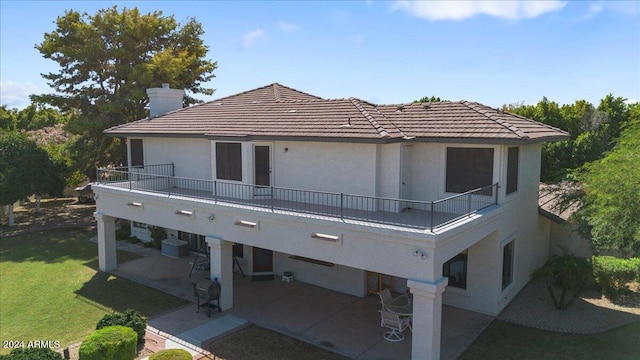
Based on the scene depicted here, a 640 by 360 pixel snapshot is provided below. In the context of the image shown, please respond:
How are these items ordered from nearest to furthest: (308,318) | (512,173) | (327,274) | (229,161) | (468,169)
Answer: (468,169) → (308,318) → (512,173) → (229,161) → (327,274)

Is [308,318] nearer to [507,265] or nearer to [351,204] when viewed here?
[351,204]

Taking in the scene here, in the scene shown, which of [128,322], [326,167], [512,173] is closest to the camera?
[128,322]

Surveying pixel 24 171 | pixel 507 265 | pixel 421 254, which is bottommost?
pixel 507 265

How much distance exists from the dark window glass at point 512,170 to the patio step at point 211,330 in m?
9.84

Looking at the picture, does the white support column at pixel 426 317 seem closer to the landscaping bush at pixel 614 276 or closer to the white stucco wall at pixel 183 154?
the landscaping bush at pixel 614 276

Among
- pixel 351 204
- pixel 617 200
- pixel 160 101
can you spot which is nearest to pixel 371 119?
pixel 351 204

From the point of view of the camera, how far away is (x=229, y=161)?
1650 cm

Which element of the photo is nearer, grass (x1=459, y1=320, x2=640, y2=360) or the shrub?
grass (x1=459, y1=320, x2=640, y2=360)

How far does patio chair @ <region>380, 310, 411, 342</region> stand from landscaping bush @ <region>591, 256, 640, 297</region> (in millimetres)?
8363

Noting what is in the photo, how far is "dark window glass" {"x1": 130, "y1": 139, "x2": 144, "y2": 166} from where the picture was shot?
2158 centimetres

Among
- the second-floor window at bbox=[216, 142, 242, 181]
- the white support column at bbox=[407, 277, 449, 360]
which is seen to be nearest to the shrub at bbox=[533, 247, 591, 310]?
the white support column at bbox=[407, 277, 449, 360]

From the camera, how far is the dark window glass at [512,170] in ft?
46.3

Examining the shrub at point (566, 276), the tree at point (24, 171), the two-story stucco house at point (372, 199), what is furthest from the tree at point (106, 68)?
the shrub at point (566, 276)

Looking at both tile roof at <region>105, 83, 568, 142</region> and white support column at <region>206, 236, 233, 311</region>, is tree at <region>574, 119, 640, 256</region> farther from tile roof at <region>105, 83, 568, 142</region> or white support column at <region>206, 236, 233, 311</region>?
white support column at <region>206, 236, 233, 311</region>
